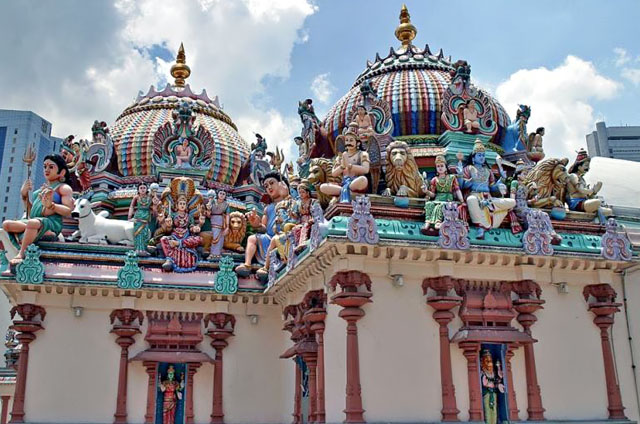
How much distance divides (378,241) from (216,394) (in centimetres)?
713

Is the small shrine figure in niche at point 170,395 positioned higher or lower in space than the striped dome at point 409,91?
lower

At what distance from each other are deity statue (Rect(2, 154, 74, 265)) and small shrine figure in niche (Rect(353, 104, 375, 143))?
816 cm

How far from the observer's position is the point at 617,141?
74.0 metres

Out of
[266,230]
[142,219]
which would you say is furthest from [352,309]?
[142,219]

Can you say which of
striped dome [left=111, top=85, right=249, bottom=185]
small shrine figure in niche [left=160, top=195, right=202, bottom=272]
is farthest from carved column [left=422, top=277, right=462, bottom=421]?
striped dome [left=111, top=85, right=249, bottom=185]

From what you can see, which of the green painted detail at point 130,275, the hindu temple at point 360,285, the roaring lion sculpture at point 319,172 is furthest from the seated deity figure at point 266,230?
the green painted detail at point 130,275

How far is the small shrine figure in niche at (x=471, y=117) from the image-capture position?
17.5 metres

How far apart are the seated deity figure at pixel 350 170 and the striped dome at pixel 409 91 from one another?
14.2ft

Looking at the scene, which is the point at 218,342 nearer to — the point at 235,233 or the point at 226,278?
the point at 226,278

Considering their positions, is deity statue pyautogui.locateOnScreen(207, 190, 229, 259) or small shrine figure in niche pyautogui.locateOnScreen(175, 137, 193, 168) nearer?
deity statue pyautogui.locateOnScreen(207, 190, 229, 259)

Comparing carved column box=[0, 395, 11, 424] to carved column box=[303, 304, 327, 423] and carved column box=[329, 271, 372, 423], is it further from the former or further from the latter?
carved column box=[329, 271, 372, 423]

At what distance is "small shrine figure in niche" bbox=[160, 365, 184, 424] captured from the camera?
57.3 ft

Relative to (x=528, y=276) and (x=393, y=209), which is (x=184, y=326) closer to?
(x=393, y=209)

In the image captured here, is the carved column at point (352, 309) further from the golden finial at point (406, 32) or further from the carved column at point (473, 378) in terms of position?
the golden finial at point (406, 32)
